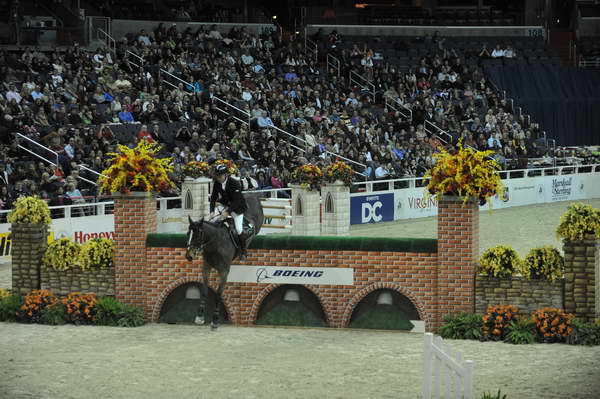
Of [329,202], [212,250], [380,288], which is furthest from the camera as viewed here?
[329,202]

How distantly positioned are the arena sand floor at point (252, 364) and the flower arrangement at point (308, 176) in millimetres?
9245

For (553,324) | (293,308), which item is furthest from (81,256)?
(553,324)

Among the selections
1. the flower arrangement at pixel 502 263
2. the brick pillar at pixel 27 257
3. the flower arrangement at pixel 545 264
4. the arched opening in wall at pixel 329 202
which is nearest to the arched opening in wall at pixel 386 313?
the flower arrangement at pixel 502 263

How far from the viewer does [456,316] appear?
16.5 meters

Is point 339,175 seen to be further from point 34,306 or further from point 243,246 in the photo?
point 34,306

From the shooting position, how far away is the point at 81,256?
58.7 feet

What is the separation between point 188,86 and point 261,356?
79.0 feet

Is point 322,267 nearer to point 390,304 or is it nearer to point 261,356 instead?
point 390,304

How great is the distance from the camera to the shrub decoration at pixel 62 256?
17953 millimetres

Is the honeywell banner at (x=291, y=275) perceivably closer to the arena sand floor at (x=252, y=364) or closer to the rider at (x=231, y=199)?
the rider at (x=231, y=199)

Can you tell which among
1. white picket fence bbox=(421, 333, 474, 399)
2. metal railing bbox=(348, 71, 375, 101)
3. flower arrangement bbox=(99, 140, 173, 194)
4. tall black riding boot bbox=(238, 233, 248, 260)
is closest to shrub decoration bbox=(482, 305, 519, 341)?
tall black riding boot bbox=(238, 233, 248, 260)

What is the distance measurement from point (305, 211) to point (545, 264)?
11184mm

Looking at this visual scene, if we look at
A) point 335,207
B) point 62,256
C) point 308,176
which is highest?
point 308,176

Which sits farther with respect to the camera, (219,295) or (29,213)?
(29,213)
